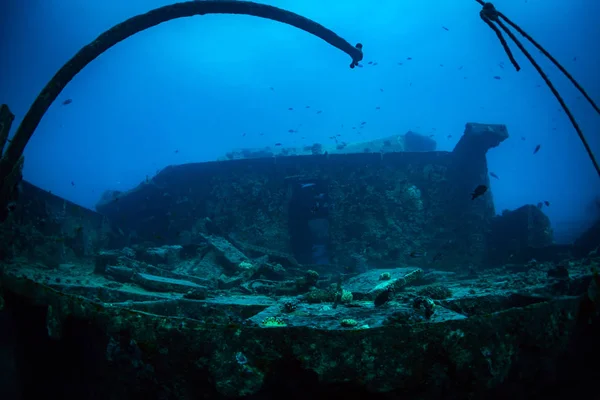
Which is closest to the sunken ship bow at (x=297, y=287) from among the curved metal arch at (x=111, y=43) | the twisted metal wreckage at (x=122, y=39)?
the twisted metal wreckage at (x=122, y=39)

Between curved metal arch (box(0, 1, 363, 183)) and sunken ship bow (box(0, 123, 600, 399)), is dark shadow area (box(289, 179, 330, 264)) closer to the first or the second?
sunken ship bow (box(0, 123, 600, 399))

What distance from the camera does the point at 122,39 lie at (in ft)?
17.0

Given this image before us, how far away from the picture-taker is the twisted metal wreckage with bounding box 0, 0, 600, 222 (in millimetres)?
2936

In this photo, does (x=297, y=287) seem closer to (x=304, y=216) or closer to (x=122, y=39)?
(x=122, y=39)

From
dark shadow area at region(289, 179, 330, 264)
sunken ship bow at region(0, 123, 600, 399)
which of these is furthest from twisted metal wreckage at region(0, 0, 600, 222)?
dark shadow area at region(289, 179, 330, 264)

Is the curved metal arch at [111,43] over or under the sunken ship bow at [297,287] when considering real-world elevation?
over

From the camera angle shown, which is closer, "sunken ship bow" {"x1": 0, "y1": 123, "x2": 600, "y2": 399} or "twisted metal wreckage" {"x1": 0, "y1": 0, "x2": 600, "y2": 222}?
"sunken ship bow" {"x1": 0, "y1": 123, "x2": 600, "y2": 399}

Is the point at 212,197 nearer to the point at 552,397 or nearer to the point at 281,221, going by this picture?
the point at 281,221

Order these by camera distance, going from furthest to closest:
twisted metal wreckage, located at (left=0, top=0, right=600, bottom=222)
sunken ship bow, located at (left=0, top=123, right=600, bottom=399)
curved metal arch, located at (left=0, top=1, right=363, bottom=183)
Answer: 1. curved metal arch, located at (left=0, top=1, right=363, bottom=183)
2. twisted metal wreckage, located at (left=0, top=0, right=600, bottom=222)
3. sunken ship bow, located at (left=0, top=123, right=600, bottom=399)

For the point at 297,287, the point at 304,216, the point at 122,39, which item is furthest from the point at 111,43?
the point at 304,216

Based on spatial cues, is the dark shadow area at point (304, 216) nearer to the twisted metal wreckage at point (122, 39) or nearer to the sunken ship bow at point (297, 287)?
the sunken ship bow at point (297, 287)

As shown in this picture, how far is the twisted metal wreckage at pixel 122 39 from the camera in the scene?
2936mm

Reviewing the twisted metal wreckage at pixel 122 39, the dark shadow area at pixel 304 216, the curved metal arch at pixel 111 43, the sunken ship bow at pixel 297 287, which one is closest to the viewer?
the sunken ship bow at pixel 297 287

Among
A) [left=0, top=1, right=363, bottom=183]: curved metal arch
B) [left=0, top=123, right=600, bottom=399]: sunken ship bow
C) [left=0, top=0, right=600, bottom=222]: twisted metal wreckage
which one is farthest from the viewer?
[left=0, top=1, right=363, bottom=183]: curved metal arch
